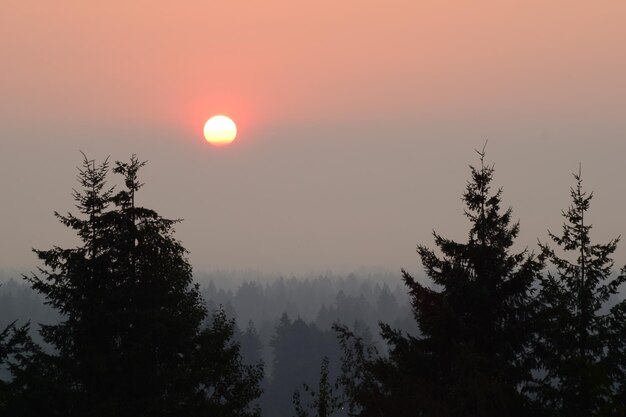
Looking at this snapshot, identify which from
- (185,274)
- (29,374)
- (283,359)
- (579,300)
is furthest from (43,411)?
(283,359)

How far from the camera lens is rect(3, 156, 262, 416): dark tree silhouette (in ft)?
72.7

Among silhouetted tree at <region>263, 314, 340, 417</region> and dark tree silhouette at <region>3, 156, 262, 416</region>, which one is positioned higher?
silhouetted tree at <region>263, 314, 340, 417</region>

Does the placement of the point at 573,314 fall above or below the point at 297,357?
below

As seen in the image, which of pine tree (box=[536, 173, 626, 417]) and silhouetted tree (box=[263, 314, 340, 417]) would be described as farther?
silhouetted tree (box=[263, 314, 340, 417])

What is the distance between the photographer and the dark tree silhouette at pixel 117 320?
22172mm

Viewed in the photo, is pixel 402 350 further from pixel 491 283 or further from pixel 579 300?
pixel 579 300

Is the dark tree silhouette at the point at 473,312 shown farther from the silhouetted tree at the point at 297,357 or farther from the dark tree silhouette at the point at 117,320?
the silhouetted tree at the point at 297,357

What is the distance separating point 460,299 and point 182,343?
25.3 feet

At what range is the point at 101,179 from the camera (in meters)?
23.1

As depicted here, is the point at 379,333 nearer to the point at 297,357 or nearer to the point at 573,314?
the point at 573,314

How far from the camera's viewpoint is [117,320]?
22.2 m

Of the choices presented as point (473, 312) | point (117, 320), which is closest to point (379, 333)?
point (473, 312)

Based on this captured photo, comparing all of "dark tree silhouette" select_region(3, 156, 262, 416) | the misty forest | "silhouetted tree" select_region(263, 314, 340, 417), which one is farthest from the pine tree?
"silhouetted tree" select_region(263, 314, 340, 417)

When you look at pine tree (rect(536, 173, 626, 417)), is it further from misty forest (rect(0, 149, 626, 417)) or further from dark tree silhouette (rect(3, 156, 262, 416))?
dark tree silhouette (rect(3, 156, 262, 416))
